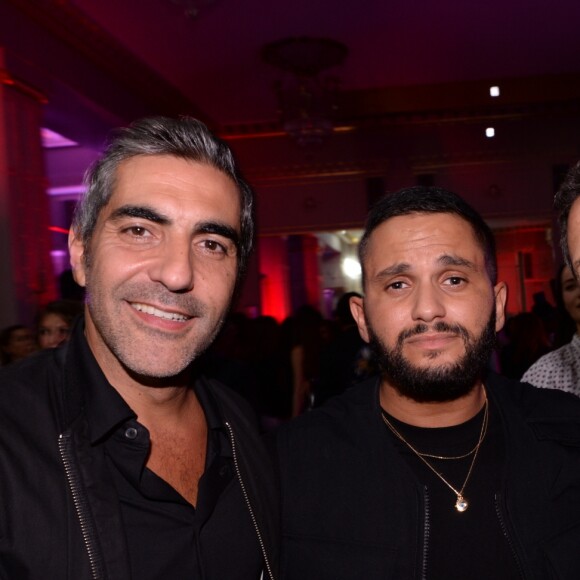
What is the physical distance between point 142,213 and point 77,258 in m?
0.26

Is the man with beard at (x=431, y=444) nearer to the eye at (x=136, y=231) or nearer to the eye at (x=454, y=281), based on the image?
the eye at (x=454, y=281)

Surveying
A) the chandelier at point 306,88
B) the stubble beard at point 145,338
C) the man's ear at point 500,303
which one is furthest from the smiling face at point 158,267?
the chandelier at point 306,88

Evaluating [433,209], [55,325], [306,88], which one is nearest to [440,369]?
[433,209]

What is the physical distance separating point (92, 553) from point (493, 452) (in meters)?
1.11

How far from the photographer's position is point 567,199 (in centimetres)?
170

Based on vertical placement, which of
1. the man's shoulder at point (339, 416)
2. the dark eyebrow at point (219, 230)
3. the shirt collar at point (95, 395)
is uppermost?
the dark eyebrow at point (219, 230)

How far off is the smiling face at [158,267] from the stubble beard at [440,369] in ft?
1.72

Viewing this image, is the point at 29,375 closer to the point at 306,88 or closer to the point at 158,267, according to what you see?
the point at 158,267

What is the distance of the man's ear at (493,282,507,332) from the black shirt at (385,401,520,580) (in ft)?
0.83

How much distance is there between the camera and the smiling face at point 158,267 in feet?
5.24

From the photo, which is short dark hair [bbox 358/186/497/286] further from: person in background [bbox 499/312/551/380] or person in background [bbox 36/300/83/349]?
person in background [bbox 499/312/551/380]

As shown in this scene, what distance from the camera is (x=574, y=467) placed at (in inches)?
74.3

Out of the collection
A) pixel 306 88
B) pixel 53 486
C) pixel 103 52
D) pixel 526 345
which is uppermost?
pixel 103 52

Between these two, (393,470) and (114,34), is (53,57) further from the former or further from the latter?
(393,470)
